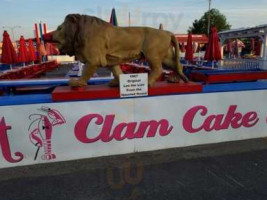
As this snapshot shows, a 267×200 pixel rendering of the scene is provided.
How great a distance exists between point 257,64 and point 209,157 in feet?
37.5

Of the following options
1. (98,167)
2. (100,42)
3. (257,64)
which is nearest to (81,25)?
(100,42)

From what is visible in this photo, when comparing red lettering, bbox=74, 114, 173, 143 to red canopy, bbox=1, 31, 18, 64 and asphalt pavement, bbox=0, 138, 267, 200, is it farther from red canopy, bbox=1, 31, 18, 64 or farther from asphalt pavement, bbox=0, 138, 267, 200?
red canopy, bbox=1, 31, 18, 64

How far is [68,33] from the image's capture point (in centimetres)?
389

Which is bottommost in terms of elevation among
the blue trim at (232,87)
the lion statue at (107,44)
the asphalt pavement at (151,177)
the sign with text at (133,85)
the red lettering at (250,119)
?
the asphalt pavement at (151,177)

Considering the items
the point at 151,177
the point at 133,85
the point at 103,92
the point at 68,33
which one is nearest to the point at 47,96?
the point at 103,92

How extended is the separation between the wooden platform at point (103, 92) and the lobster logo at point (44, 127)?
0.23m

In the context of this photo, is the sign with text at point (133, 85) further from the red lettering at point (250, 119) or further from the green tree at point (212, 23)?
the green tree at point (212, 23)

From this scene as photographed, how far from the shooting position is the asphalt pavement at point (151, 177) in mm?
2934

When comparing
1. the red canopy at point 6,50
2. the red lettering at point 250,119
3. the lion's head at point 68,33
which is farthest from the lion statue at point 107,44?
the red canopy at point 6,50

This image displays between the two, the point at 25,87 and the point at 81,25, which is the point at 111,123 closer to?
the point at 81,25

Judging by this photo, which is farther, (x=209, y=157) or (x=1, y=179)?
(x=209, y=157)

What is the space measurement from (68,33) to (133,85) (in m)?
1.30

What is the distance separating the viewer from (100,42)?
12.8ft

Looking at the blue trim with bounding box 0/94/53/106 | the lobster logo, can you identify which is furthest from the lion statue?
the lobster logo
